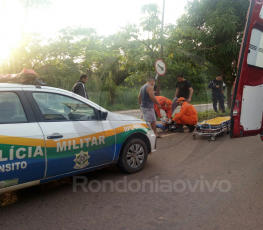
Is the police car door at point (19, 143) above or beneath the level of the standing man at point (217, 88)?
beneath

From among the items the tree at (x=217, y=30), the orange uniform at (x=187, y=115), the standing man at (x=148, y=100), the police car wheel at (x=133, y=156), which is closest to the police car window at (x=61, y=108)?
the police car wheel at (x=133, y=156)

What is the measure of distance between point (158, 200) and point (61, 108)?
1.88 metres

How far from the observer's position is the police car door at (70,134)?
12.0 feet

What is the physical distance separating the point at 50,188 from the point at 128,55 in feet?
23.3

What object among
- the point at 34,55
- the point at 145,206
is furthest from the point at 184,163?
the point at 34,55

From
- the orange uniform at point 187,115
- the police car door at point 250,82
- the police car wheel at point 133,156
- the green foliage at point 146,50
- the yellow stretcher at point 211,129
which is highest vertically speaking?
the green foliage at point 146,50

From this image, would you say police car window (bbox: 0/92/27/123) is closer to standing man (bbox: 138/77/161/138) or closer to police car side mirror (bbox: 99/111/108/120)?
police car side mirror (bbox: 99/111/108/120)

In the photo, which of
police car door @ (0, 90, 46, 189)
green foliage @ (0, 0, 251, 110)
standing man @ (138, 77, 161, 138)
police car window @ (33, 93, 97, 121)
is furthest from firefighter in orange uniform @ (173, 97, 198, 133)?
police car door @ (0, 90, 46, 189)

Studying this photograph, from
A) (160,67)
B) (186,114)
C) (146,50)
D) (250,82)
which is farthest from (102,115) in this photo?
(146,50)

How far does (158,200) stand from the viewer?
12.1ft

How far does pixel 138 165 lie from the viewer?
4.89m

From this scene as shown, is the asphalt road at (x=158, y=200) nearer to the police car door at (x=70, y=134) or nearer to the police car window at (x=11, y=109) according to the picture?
the police car door at (x=70, y=134)

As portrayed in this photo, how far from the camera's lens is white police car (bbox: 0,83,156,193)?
3.31 metres

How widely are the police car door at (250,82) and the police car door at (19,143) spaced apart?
3554 mm
